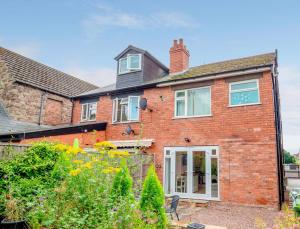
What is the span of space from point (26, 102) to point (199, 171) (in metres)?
14.9

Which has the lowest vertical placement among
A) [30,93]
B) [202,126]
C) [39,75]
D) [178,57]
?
[202,126]

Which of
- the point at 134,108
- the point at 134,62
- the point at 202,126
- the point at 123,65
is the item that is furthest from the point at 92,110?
the point at 202,126

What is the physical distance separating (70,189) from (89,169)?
67 centimetres

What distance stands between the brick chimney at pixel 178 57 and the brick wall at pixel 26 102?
11328 millimetres

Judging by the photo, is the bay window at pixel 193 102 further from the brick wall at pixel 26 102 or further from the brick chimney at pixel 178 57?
the brick wall at pixel 26 102

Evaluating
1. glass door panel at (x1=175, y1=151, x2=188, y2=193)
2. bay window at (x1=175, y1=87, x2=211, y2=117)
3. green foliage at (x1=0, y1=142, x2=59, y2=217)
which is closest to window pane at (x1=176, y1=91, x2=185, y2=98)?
bay window at (x1=175, y1=87, x2=211, y2=117)

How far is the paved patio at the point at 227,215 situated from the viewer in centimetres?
859

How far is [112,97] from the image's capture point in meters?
17.8

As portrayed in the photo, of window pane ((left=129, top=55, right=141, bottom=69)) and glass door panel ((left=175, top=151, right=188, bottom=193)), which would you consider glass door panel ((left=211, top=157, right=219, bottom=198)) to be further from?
window pane ((left=129, top=55, right=141, bottom=69))

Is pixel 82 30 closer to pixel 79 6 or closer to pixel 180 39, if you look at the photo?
pixel 79 6

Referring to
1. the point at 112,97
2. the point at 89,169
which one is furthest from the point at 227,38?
the point at 89,169

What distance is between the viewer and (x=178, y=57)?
17.8m

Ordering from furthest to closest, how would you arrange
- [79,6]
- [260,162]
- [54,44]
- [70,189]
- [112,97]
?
[54,44]
[112,97]
[79,6]
[260,162]
[70,189]

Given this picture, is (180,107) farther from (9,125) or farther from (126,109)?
(9,125)
